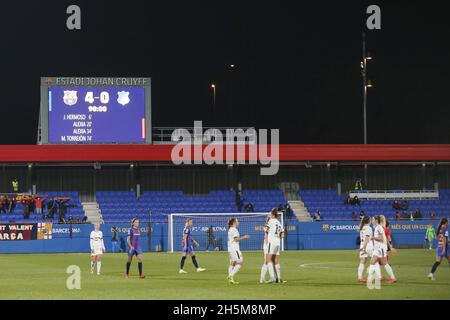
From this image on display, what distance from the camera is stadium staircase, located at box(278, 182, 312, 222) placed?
62.0m

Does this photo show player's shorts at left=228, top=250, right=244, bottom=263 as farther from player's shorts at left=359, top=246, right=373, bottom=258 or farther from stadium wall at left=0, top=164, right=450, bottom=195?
stadium wall at left=0, top=164, right=450, bottom=195

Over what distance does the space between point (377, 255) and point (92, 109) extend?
33.1m

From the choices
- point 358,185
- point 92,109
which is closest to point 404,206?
point 358,185

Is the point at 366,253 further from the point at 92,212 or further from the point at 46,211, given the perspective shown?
the point at 92,212

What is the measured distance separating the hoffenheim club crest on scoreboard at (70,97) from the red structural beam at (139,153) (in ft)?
20.3

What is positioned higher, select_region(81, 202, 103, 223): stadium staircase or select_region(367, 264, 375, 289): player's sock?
select_region(81, 202, 103, 223): stadium staircase

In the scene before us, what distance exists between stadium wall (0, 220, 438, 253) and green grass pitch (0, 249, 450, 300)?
1308 centimetres

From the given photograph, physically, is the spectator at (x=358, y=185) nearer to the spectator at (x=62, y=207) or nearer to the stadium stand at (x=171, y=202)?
the stadium stand at (x=171, y=202)

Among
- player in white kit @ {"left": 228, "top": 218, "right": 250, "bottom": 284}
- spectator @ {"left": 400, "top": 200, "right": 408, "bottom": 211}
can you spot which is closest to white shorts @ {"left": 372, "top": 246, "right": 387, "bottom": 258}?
player in white kit @ {"left": 228, "top": 218, "right": 250, "bottom": 284}

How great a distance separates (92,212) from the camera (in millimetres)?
61156

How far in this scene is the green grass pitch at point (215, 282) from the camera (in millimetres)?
23891

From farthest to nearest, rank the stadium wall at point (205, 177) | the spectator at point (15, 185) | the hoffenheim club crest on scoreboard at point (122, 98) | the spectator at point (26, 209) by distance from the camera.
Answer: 1. the stadium wall at point (205, 177)
2. the spectator at point (15, 185)
3. the spectator at point (26, 209)
4. the hoffenheim club crest on scoreboard at point (122, 98)

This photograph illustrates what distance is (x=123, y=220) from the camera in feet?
193

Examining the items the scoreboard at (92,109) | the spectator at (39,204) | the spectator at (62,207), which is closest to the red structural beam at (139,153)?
the spectator at (62,207)
